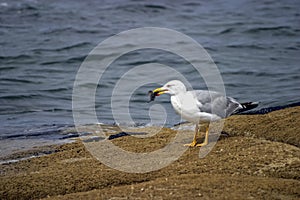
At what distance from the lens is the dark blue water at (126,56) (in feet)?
37.6

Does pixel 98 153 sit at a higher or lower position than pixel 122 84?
higher

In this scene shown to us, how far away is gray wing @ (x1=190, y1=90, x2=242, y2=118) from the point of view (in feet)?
21.6

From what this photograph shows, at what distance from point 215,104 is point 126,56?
9.74m

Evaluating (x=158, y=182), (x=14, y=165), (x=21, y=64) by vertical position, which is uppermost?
(x=158, y=182)

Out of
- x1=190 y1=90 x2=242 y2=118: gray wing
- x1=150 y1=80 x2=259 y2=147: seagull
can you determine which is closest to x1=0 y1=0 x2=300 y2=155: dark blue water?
x1=190 y1=90 x2=242 y2=118: gray wing

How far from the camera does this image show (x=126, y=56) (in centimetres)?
1631

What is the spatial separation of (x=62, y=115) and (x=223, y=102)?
4.49 meters

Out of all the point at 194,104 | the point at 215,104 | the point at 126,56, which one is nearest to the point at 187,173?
the point at 194,104

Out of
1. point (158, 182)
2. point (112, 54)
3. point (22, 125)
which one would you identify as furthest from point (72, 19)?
point (158, 182)

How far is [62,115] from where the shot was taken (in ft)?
34.8

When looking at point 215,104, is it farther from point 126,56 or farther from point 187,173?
point 126,56

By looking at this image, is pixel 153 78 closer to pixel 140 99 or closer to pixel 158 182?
pixel 140 99

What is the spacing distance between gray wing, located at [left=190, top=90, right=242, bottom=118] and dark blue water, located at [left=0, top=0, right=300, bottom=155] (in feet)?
9.15

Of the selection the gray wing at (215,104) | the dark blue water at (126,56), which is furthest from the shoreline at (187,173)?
the dark blue water at (126,56)
